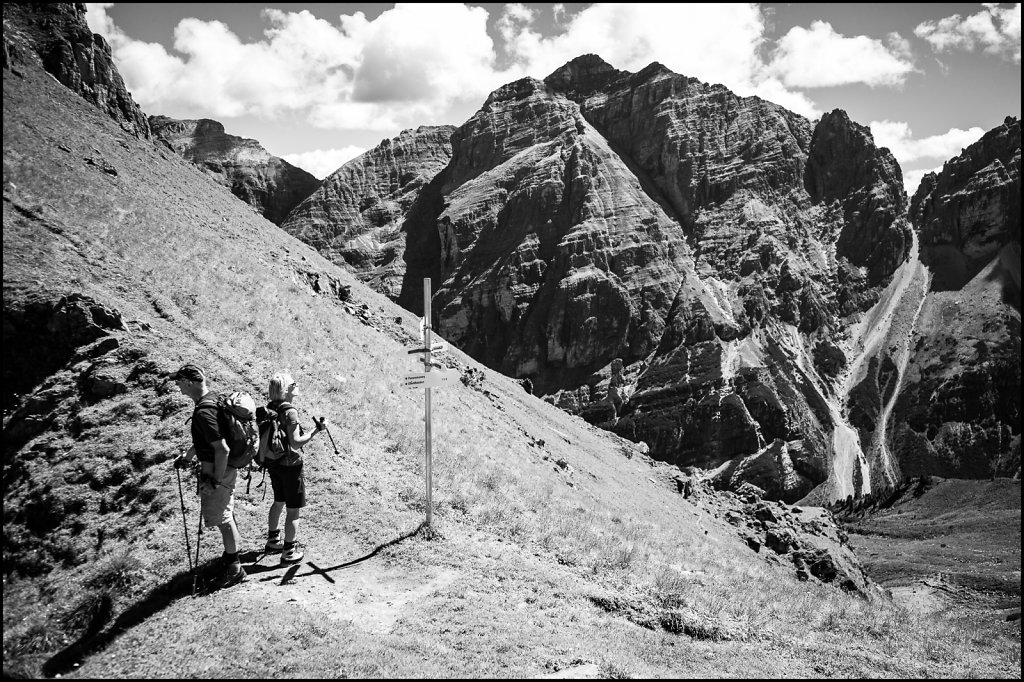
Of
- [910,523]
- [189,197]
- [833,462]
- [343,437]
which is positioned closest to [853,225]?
[833,462]

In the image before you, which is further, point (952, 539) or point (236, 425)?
point (952, 539)

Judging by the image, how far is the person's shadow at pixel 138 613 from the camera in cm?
721

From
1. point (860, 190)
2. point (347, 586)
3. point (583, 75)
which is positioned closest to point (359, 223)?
point (583, 75)

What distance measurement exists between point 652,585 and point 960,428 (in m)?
129

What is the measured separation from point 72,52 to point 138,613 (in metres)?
58.6

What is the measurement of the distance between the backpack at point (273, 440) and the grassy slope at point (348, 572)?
5.09ft

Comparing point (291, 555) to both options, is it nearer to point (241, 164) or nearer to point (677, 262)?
point (677, 262)

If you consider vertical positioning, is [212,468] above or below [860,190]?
below

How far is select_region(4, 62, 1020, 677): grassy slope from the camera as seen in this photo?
771 cm

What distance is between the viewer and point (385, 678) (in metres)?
7.17

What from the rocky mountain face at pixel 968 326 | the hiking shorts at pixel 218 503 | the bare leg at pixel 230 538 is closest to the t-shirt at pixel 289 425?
A: the hiking shorts at pixel 218 503

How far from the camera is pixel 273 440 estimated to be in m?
9.09

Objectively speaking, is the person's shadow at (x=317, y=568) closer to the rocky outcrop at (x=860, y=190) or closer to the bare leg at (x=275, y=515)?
the bare leg at (x=275, y=515)

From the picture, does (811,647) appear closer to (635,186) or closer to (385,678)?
(385,678)
